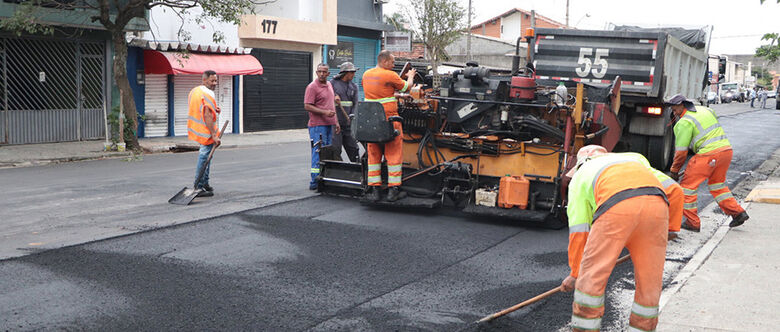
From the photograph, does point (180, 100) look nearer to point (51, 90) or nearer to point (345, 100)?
point (51, 90)

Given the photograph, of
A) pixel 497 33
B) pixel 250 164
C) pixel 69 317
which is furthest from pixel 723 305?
pixel 497 33

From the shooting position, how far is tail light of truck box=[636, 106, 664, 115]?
11.3 metres

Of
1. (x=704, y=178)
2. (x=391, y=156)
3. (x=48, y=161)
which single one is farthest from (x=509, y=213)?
(x=48, y=161)

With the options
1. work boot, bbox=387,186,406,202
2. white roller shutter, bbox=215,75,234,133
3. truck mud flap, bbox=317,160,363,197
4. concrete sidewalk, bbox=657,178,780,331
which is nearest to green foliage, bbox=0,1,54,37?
white roller shutter, bbox=215,75,234,133

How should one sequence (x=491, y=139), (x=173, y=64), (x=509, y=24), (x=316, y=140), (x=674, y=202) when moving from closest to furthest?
(x=674, y=202) < (x=491, y=139) < (x=316, y=140) < (x=173, y=64) < (x=509, y=24)

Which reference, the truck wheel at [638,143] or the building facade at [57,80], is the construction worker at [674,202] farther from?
the building facade at [57,80]

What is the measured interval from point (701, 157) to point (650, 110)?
154 inches

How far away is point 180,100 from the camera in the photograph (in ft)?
67.6

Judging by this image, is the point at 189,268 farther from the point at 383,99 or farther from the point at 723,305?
the point at 723,305

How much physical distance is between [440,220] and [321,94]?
2706 millimetres

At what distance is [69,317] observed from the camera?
4609 millimetres

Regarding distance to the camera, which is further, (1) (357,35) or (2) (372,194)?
(1) (357,35)

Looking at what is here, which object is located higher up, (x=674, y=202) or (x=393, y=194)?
(x=674, y=202)

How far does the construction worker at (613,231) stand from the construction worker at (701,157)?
4117mm
